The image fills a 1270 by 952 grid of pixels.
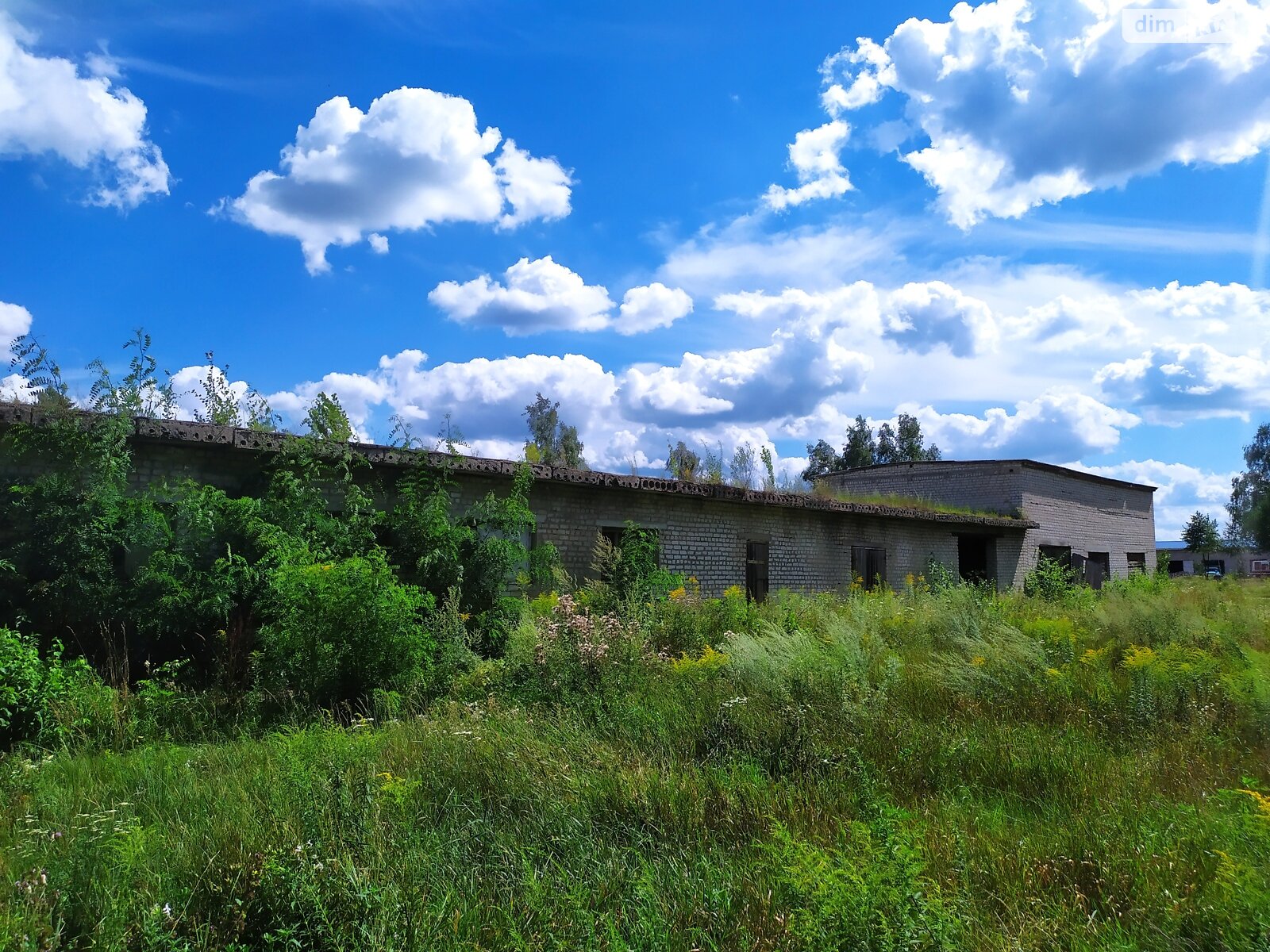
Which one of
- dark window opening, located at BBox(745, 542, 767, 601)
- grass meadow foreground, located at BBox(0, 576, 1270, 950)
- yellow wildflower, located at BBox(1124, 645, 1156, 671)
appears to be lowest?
grass meadow foreground, located at BBox(0, 576, 1270, 950)

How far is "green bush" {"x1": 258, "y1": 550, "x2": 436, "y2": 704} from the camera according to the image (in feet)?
24.8

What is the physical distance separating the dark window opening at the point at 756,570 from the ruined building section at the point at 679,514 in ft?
0.08

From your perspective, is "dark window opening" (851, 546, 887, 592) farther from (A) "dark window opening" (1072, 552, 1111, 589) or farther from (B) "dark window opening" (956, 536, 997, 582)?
(A) "dark window opening" (1072, 552, 1111, 589)

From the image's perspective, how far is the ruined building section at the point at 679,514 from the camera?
9648 millimetres

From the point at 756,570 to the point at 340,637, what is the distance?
35.8 ft

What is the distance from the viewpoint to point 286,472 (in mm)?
9617

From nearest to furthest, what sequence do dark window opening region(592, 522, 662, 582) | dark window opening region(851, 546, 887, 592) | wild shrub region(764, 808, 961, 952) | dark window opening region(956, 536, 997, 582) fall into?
wild shrub region(764, 808, 961, 952) → dark window opening region(592, 522, 662, 582) → dark window opening region(851, 546, 887, 592) → dark window opening region(956, 536, 997, 582)

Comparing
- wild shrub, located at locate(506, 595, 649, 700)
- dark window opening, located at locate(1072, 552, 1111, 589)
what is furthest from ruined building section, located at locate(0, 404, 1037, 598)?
dark window opening, located at locate(1072, 552, 1111, 589)

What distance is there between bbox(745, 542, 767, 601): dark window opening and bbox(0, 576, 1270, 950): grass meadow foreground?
901cm

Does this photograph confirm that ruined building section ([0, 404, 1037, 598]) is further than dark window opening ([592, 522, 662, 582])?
No

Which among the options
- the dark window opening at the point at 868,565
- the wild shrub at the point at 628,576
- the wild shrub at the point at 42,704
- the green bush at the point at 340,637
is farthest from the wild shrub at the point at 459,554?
the dark window opening at the point at 868,565

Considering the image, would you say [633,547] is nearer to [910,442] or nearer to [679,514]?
[679,514]

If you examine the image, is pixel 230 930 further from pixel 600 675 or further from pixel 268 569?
pixel 268 569

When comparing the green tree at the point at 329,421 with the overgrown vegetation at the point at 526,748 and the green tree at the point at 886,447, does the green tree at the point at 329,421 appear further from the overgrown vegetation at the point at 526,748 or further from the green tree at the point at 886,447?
the green tree at the point at 886,447
